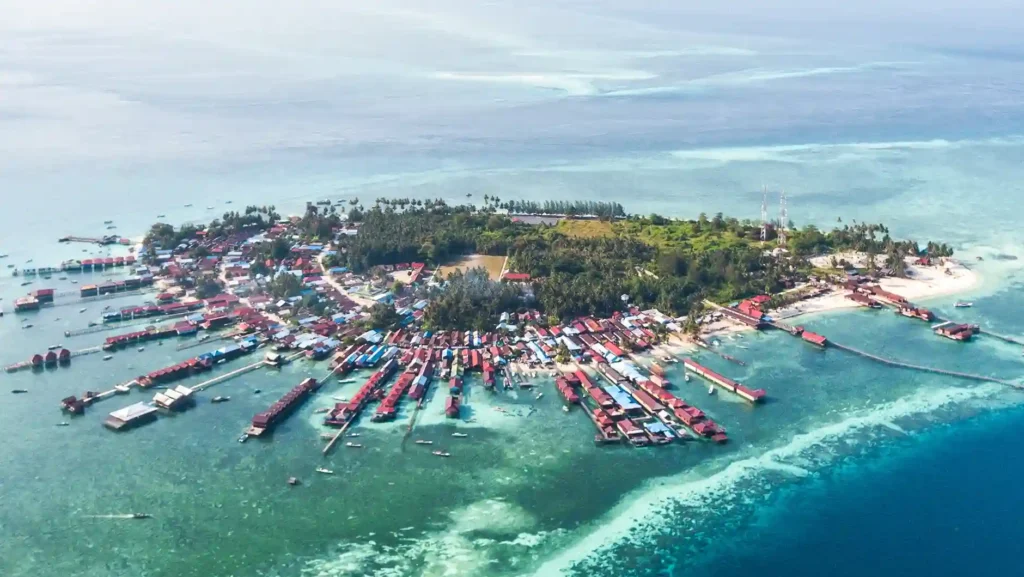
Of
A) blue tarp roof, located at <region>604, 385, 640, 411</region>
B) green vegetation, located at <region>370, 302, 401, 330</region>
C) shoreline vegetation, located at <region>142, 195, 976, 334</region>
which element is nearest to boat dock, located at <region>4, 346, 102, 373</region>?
shoreline vegetation, located at <region>142, 195, 976, 334</region>

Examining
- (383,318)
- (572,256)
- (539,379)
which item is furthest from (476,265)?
(539,379)

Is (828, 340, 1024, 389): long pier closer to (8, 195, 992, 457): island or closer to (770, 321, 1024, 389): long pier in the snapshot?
(770, 321, 1024, 389): long pier

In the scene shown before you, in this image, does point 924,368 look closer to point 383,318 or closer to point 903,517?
point 903,517

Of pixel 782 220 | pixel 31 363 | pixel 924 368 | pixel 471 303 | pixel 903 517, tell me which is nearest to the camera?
pixel 903 517

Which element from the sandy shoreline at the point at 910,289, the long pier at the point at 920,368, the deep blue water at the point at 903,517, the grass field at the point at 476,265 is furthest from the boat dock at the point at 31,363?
the long pier at the point at 920,368

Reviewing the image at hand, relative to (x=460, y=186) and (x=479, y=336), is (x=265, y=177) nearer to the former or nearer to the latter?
(x=460, y=186)
